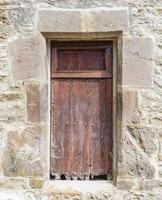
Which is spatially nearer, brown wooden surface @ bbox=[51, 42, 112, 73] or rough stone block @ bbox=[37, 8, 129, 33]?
rough stone block @ bbox=[37, 8, 129, 33]

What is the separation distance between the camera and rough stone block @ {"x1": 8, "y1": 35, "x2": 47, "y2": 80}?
3494 mm

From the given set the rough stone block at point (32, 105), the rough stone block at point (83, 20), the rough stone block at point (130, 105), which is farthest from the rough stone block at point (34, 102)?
the rough stone block at point (130, 105)

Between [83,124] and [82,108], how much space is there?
0.15 metres

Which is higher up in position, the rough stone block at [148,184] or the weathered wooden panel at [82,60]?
the weathered wooden panel at [82,60]

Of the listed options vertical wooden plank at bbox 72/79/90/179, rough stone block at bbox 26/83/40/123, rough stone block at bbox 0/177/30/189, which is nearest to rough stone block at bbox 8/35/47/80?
rough stone block at bbox 26/83/40/123

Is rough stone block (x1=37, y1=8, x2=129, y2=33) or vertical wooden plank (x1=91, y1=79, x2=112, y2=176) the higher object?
rough stone block (x1=37, y1=8, x2=129, y2=33)

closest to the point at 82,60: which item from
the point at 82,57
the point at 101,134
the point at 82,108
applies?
the point at 82,57

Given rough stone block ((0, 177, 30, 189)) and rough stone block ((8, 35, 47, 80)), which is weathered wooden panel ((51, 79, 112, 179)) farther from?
rough stone block ((0, 177, 30, 189))

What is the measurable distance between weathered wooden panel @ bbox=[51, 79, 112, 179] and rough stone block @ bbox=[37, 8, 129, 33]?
0.49 meters

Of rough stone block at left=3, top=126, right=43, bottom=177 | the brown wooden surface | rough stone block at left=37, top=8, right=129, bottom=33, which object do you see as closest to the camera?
rough stone block at left=37, top=8, right=129, bottom=33

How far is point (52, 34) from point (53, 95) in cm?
56

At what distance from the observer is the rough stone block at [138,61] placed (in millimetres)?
3426

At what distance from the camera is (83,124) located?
12.0 ft

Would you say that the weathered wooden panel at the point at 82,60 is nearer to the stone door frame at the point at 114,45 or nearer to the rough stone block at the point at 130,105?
the stone door frame at the point at 114,45
